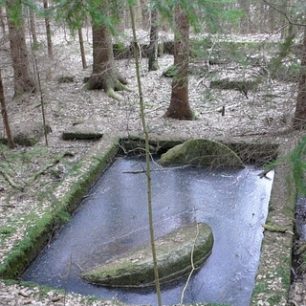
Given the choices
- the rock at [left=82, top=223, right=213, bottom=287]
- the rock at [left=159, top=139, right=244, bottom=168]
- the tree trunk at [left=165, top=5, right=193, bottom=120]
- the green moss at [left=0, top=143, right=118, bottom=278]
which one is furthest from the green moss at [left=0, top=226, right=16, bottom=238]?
the tree trunk at [left=165, top=5, right=193, bottom=120]

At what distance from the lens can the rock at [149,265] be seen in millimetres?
6816

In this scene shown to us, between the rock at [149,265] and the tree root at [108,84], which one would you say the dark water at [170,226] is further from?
the tree root at [108,84]

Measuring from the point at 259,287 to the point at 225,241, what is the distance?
6.63 feet

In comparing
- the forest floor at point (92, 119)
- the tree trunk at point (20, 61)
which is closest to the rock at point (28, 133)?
the forest floor at point (92, 119)

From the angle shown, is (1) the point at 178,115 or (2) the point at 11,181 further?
(1) the point at 178,115

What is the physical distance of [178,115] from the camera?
1289 centimetres

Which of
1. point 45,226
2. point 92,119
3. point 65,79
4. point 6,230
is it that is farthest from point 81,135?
point 65,79

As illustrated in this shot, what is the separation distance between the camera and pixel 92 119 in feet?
43.3

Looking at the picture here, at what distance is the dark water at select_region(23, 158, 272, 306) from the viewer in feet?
22.3

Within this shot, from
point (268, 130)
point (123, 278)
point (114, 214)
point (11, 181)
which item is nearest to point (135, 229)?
point (114, 214)

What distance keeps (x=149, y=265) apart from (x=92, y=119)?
7.16 meters

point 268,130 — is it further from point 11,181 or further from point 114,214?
point 11,181

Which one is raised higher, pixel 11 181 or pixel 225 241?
pixel 11 181

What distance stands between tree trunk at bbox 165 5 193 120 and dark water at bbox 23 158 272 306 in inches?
90.2
